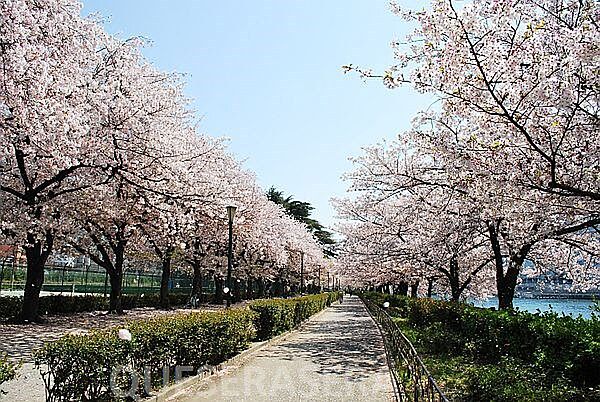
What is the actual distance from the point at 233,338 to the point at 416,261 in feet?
44.8

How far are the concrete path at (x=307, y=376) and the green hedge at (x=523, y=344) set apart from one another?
174 centimetres

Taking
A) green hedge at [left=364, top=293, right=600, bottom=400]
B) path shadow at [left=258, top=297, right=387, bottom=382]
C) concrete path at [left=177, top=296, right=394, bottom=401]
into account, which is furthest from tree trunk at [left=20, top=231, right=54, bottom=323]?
green hedge at [left=364, top=293, right=600, bottom=400]

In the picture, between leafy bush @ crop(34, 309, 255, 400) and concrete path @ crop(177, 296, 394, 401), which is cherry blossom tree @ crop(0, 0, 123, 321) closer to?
leafy bush @ crop(34, 309, 255, 400)

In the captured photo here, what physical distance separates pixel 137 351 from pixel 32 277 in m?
13.1

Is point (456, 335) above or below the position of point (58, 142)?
below

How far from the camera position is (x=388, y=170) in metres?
15.4

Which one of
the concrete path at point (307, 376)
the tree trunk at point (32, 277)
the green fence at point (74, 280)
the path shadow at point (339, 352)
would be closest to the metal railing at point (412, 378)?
the concrete path at point (307, 376)

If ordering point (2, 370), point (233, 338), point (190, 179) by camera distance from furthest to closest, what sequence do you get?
point (190, 179) < point (233, 338) < point (2, 370)

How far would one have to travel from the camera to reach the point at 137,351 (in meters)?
7.21

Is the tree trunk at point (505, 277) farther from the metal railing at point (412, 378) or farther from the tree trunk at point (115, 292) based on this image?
the tree trunk at point (115, 292)

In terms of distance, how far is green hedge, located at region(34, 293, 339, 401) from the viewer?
614cm

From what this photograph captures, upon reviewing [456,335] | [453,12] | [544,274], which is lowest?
[456,335]

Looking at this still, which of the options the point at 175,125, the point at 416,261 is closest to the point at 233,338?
the point at 175,125

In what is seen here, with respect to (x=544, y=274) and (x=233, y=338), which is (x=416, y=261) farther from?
(x=233, y=338)
